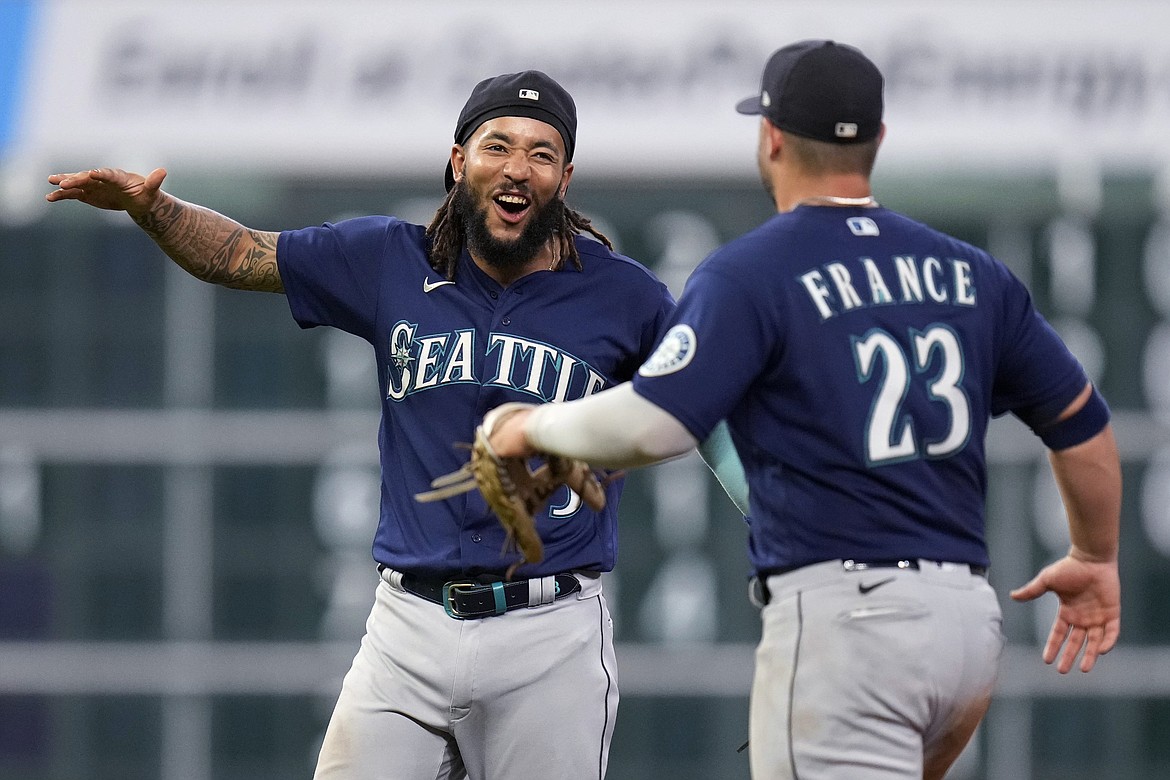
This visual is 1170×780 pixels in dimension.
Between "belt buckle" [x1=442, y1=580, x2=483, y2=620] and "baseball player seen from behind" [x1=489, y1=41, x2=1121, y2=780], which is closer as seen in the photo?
"baseball player seen from behind" [x1=489, y1=41, x2=1121, y2=780]

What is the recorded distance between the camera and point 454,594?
3.64 m

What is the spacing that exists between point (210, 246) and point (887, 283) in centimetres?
157

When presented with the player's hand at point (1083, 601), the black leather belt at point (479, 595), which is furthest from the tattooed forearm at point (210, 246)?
the player's hand at point (1083, 601)

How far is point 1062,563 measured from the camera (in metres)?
3.47

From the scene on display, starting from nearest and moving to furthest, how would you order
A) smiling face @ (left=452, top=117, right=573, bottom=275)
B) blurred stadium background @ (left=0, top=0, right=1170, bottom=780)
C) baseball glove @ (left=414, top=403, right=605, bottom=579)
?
baseball glove @ (left=414, top=403, right=605, bottom=579) < smiling face @ (left=452, top=117, right=573, bottom=275) < blurred stadium background @ (left=0, top=0, right=1170, bottom=780)

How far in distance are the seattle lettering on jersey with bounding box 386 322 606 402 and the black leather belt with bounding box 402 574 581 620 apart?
0.40 metres

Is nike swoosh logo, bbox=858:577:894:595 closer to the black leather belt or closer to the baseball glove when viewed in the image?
the baseball glove

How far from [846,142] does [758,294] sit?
13.8 inches

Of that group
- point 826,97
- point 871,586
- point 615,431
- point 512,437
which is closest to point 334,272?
point 512,437

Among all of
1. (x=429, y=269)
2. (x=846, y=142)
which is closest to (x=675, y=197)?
(x=429, y=269)

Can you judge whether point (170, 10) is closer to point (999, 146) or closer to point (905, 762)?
point (999, 146)

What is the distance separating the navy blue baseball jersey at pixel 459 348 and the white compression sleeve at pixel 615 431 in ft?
2.00

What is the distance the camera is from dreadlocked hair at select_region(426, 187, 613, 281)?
390 centimetres

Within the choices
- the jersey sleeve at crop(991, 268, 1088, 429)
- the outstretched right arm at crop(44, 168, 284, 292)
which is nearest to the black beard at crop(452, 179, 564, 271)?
the outstretched right arm at crop(44, 168, 284, 292)
